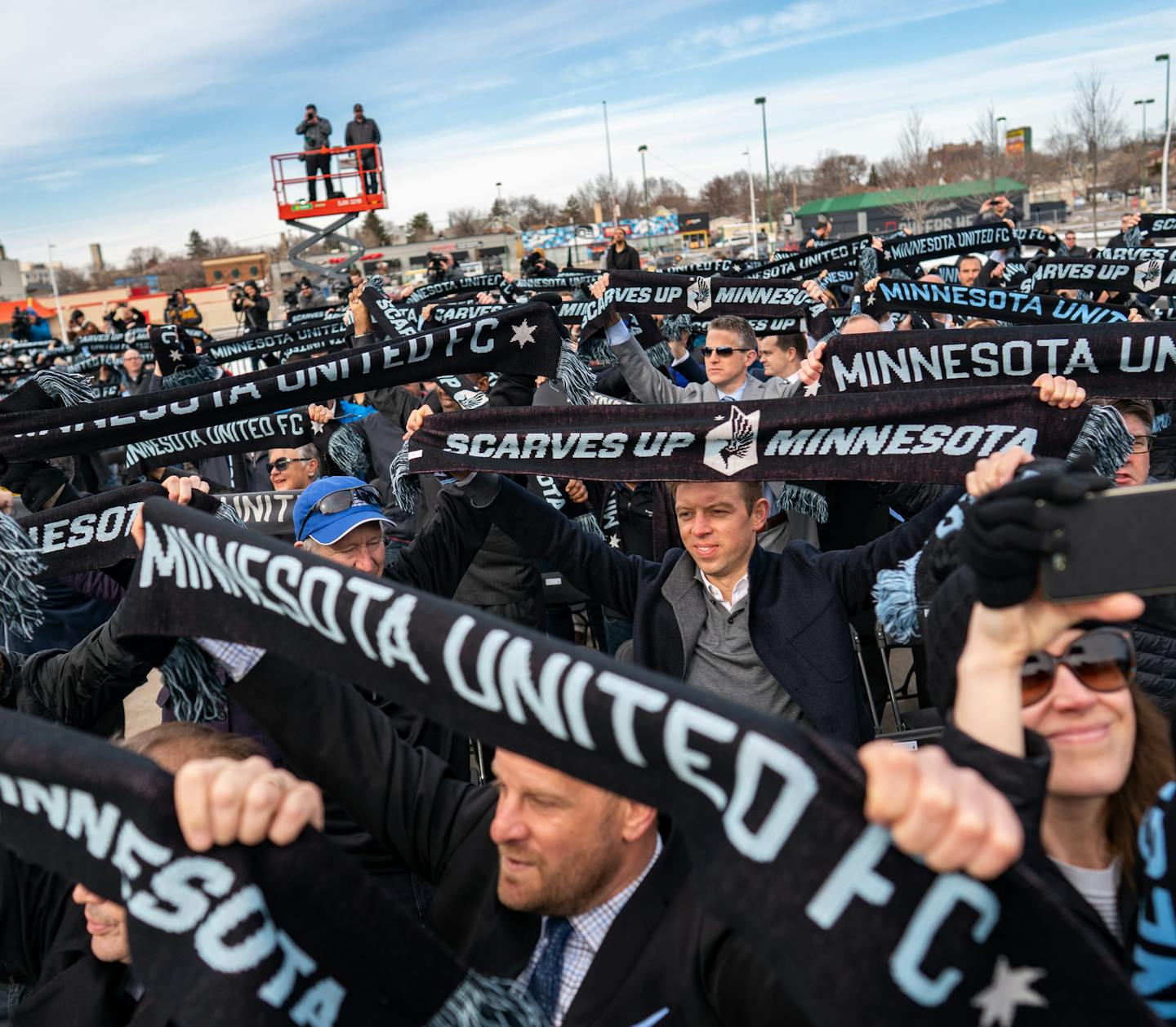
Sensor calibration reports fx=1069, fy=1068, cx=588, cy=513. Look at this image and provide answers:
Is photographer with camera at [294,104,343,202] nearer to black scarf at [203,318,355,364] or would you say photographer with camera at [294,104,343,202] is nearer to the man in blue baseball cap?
black scarf at [203,318,355,364]

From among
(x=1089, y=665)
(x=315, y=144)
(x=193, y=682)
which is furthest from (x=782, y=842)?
(x=315, y=144)

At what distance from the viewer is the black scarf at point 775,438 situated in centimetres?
325

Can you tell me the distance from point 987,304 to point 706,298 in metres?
1.88

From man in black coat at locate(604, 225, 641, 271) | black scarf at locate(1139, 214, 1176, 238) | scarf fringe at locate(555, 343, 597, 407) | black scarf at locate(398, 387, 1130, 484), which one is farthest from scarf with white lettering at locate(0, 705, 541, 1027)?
black scarf at locate(1139, 214, 1176, 238)

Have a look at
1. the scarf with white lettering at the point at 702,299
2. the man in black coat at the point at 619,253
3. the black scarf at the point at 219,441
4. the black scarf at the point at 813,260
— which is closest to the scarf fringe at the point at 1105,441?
the black scarf at the point at 219,441

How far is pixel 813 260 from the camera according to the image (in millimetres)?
9641

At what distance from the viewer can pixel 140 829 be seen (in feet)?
5.18

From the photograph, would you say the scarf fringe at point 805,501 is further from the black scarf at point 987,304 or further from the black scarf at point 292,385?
the black scarf at point 987,304

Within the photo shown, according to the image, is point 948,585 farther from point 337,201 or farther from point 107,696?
point 337,201

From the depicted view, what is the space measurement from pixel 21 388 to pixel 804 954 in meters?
4.29

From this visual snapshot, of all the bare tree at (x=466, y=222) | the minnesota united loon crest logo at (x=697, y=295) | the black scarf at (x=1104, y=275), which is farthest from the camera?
the bare tree at (x=466, y=222)

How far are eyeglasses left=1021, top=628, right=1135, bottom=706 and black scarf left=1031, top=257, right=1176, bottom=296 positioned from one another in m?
6.58

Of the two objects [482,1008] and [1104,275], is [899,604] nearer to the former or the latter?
[482,1008]

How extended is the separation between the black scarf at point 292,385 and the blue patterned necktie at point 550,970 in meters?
2.45
